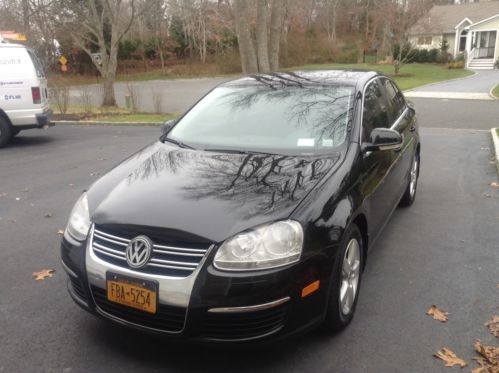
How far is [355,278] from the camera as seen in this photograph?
3.35 metres

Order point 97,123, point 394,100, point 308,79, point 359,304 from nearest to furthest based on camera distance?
1. point 359,304
2. point 308,79
3. point 394,100
4. point 97,123

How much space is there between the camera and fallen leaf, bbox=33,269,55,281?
4020 millimetres

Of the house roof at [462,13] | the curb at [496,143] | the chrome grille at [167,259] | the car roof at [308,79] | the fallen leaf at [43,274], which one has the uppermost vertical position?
the house roof at [462,13]

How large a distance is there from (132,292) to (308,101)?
7.40ft

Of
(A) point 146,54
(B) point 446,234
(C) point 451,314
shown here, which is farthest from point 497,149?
(A) point 146,54

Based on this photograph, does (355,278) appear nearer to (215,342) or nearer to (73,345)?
(215,342)

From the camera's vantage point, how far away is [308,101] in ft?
13.3

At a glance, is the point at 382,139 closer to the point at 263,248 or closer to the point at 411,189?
the point at 263,248

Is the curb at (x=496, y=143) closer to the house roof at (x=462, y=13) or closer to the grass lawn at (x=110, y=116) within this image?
the grass lawn at (x=110, y=116)

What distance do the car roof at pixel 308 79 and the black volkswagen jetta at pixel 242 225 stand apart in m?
0.22

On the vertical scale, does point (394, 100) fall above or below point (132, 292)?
above

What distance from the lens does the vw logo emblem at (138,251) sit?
8.61 ft

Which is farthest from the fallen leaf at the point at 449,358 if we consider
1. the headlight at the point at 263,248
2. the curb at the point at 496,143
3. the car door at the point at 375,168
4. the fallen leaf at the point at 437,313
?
the curb at the point at 496,143

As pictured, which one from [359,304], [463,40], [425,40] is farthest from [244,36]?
[463,40]
